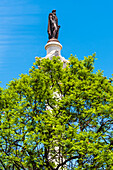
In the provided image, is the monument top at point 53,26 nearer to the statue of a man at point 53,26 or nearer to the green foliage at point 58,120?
the statue of a man at point 53,26

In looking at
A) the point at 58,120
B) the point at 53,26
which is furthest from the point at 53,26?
the point at 58,120

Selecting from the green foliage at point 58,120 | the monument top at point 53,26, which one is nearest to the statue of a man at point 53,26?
the monument top at point 53,26

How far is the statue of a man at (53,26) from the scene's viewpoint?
1147 inches

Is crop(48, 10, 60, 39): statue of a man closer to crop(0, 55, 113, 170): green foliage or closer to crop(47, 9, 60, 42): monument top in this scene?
crop(47, 9, 60, 42): monument top

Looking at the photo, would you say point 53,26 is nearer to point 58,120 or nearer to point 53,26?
point 53,26

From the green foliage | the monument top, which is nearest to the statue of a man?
Answer: the monument top

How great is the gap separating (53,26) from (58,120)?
1791 centimetres

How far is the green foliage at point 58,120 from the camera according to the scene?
14102 millimetres

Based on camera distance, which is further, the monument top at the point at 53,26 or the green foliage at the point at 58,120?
the monument top at the point at 53,26

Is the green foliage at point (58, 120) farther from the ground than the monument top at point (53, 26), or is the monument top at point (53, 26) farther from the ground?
the monument top at point (53, 26)

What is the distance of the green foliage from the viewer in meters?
14.1

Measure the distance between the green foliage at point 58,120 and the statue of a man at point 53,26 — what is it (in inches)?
459

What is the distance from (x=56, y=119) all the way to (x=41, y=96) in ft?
6.35

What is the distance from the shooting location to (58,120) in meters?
14.7
